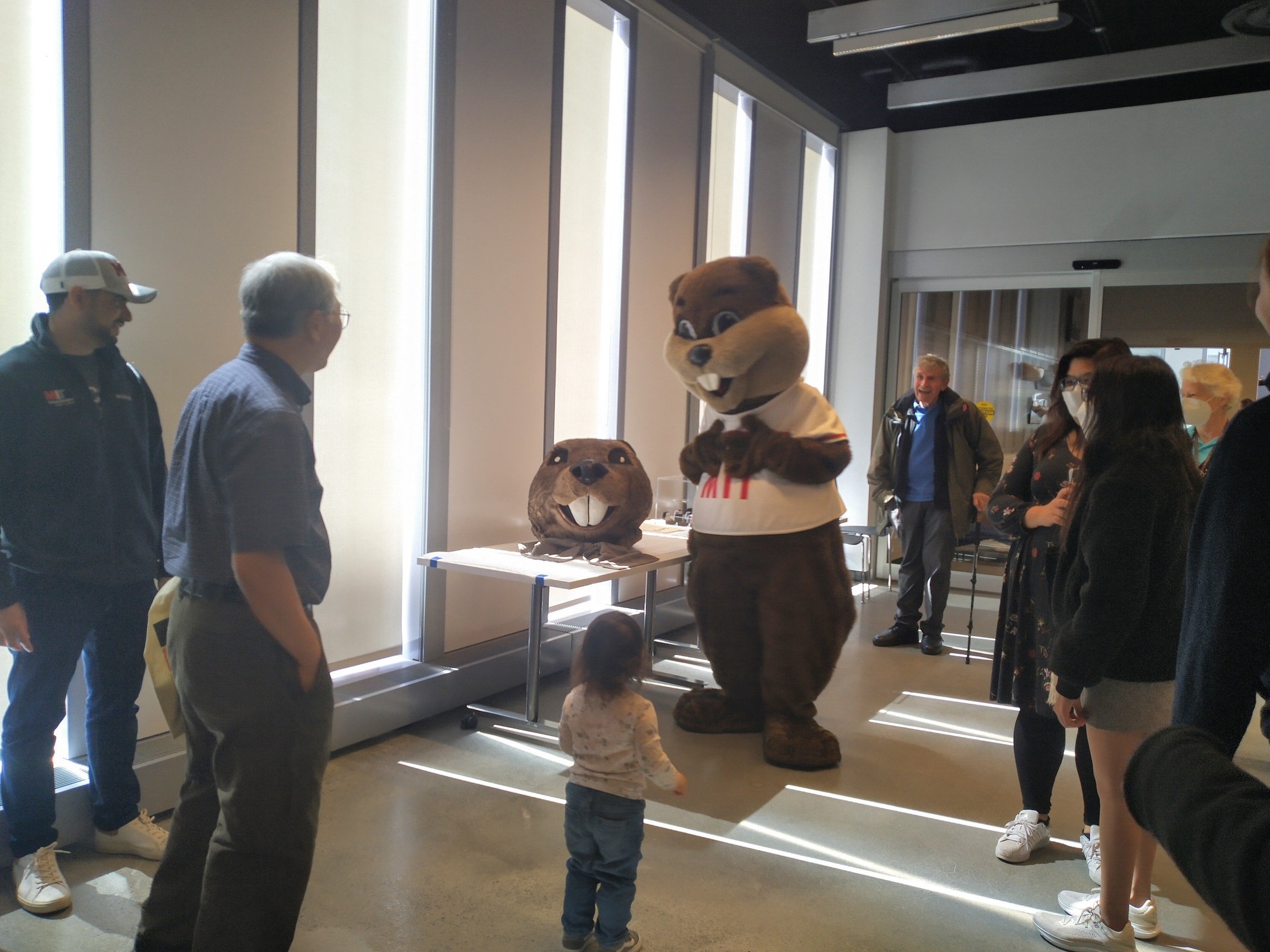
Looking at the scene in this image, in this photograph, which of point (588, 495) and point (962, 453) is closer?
point (588, 495)

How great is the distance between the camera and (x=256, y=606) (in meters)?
1.46

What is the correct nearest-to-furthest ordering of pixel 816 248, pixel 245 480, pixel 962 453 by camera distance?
1. pixel 245 480
2. pixel 962 453
3. pixel 816 248

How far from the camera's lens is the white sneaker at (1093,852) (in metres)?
2.38

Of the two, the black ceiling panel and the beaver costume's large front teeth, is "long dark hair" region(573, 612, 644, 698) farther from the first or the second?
the black ceiling panel

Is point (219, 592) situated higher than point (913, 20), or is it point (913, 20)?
point (913, 20)

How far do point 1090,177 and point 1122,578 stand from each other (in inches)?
204

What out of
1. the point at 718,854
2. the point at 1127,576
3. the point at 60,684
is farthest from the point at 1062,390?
the point at 60,684

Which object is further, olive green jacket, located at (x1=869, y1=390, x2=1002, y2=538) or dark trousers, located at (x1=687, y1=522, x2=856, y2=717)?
olive green jacket, located at (x1=869, y1=390, x2=1002, y2=538)

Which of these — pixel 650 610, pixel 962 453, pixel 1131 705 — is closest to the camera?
pixel 1131 705

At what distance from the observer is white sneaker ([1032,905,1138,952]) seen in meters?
2.01

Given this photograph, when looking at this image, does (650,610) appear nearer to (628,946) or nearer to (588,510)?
(588,510)

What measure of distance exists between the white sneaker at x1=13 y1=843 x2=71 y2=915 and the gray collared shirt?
109cm

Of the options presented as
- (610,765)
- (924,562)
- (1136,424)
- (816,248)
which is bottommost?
(924,562)

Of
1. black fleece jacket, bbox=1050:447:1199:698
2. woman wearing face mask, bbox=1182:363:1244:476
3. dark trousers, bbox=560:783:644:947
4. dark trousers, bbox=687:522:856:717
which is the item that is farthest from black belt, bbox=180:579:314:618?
woman wearing face mask, bbox=1182:363:1244:476
